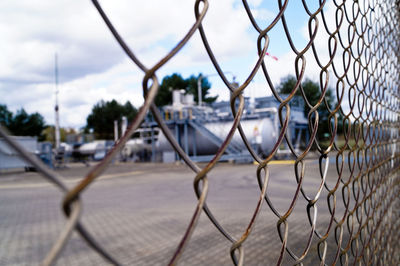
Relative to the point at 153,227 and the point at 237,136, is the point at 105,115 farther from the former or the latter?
the point at 153,227

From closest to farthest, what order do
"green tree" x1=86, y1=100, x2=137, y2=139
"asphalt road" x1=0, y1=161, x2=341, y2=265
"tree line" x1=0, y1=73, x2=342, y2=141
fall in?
"asphalt road" x1=0, y1=161, x2=341, y2=265, "tree line" x1=0, y1=73, x2=342, y2=141, "green tree" x1=86, y1=100, x2=137, y2=139

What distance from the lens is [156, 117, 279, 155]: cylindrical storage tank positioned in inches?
691

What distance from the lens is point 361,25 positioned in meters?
1.69

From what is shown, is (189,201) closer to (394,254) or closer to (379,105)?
(394,254)

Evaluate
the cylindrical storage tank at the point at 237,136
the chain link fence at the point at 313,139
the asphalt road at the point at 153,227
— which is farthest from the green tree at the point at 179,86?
the chain link fence at the point at 313,139

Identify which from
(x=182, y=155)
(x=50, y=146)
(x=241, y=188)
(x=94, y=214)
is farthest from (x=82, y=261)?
(x=50, y=146)

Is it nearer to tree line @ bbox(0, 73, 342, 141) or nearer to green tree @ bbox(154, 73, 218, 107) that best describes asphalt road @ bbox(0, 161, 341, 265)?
tree line @ bbox(0, 73, 342, 141)

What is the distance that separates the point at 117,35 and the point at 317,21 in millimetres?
936

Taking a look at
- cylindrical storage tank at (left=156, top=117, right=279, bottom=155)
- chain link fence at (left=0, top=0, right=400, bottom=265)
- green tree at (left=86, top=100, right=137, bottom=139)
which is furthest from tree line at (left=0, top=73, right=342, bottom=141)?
chain link fence at (left=0, top=0, right=400, bottom=265)

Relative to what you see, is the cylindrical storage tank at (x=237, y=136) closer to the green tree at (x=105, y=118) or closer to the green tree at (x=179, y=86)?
the green tree at (x=179, y=86)

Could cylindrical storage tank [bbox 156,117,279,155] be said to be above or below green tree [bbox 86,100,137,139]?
below

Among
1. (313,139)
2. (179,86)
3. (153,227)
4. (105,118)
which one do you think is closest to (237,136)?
(153,227)

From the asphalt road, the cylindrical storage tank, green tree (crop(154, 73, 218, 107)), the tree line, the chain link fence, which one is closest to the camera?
the chain link fence

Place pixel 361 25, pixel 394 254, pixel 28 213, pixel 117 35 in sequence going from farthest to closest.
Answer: pixel 28 213
pixel 394 254
pixel 361 25
pixel 117 35
